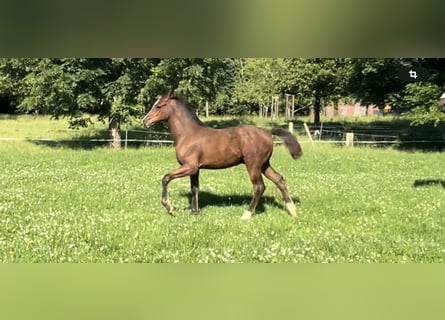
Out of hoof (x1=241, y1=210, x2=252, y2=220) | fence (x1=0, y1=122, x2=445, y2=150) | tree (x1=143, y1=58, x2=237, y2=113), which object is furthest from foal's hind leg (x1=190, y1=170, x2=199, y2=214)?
tree (x1=143, y1=58, x2=237, y2=113)

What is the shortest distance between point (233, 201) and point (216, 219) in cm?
206

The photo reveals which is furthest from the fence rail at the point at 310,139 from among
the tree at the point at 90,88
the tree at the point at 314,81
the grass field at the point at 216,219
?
the grass field at the point at 216,219

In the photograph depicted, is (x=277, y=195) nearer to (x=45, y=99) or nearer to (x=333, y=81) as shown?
(x=45, y=99)

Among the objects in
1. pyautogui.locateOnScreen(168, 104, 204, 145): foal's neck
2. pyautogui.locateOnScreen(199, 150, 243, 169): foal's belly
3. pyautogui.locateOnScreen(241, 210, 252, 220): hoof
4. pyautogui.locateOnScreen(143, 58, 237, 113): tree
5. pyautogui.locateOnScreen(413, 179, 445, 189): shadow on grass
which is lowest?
pyautogui.locateOnScreen(413, 179, 445, 189): shadow on grass

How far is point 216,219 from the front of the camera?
8.14 m

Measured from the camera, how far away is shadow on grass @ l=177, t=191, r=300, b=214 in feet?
31.6

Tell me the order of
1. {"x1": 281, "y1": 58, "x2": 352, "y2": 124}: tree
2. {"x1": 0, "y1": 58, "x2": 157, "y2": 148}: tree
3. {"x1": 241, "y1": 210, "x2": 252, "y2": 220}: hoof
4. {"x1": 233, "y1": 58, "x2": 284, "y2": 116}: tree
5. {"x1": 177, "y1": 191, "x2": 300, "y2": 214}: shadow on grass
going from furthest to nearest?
{"x1": 233, "y1": 58, "x2": 284, "y2": 116}: tree < {"x1": 281, "y1": 58, "x2": 352, "y2": 124}: tree < {"x1": 0, "y1": 58, "x2": 157, "y2": 148}: tree < {"x1": 177, "y1": 191, "x2": 300, "y2": 214}: shadow on grass < {"x1": 241, "y1": 210, "x2": 252, "y2": 220}: hoof

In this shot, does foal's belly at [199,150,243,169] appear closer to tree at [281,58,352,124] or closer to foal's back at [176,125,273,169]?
foal's back at [176,125,273,169]

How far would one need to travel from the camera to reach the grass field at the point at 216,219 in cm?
607

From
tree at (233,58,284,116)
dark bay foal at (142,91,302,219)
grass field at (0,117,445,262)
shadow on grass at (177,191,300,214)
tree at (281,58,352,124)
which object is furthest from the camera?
tree at (233,58,284,116)

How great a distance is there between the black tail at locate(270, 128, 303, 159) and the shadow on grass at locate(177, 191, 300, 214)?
1235mm

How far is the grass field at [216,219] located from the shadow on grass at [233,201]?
2 cm

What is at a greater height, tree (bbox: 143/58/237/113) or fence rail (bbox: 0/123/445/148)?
tree (bbox: 143/58/237/113)

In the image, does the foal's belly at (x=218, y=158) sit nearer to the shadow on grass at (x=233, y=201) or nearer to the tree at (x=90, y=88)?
the shadow on grass at (x=233, y=201)
